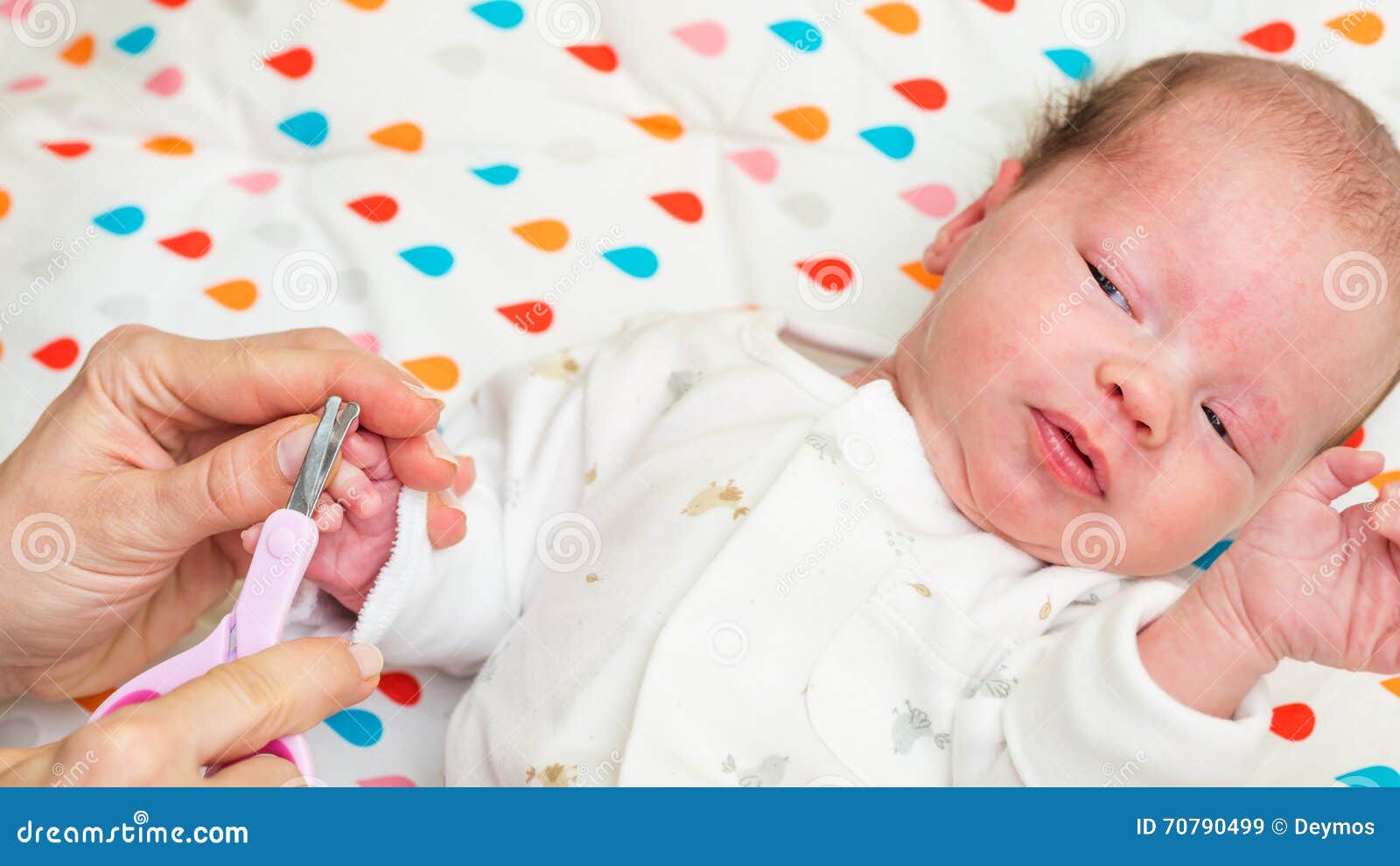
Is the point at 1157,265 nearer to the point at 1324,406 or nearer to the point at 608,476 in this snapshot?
the point at 1324,406

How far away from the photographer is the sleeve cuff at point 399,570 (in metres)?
1.27

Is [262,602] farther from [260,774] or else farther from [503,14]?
[503,14]

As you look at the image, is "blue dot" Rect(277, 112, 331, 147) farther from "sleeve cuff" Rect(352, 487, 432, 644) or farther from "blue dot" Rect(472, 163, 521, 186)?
"sleeve cuff" Rect(352, 487, 432, 644)

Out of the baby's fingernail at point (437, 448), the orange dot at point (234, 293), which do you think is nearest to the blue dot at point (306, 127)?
the orange dot at point (234, 293)

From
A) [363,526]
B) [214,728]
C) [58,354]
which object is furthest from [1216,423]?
[58,354]

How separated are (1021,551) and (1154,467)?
18 centimetres

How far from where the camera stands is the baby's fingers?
→ 1.11 m

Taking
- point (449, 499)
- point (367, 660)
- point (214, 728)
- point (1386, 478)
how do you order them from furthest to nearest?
point (1386, 478)
point (449, 499)
point (367, 660)
point (214, 728)

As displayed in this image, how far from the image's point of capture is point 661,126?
1.84 meters

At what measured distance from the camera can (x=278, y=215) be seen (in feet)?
5.73

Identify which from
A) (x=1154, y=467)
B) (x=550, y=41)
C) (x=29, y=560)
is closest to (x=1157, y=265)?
(x=1154, y=467)

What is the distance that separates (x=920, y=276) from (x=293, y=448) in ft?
3.12

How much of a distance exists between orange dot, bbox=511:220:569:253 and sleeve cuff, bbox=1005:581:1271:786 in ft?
2.96

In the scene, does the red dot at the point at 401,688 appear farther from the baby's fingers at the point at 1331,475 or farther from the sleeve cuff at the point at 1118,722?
the baby's fingers at the point at 1331,475
